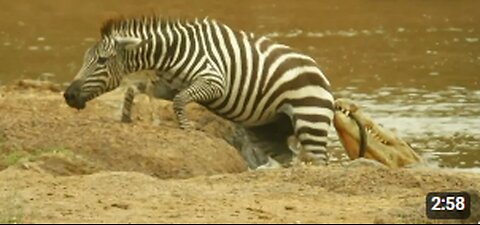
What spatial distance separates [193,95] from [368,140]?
1942 mm

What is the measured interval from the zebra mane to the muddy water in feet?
3.94

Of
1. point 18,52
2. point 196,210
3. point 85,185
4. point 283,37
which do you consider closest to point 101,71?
point 85,185

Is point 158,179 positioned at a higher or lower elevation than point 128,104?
lower

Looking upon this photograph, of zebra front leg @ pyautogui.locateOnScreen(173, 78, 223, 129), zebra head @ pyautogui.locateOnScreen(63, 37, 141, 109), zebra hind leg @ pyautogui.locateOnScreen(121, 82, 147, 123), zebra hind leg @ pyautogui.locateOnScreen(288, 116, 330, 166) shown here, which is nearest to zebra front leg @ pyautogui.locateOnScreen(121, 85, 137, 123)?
zebra hind leg @ pyautogui.locateOnScreen(121, 82, 147, 123)

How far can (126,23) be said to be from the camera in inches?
444

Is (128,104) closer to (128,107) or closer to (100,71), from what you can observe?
(128,107)

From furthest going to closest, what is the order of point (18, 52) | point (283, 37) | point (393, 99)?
1. point (283, 37)
2. point (18, 52)
3. point (393, 99)

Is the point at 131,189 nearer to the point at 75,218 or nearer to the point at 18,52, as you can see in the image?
the point at 75,218

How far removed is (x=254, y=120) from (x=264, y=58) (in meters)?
0.54

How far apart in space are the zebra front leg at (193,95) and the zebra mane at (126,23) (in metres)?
0.78

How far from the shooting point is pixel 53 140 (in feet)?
32.8

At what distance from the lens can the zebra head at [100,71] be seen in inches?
435

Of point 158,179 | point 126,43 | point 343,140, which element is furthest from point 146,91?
point 158,179
